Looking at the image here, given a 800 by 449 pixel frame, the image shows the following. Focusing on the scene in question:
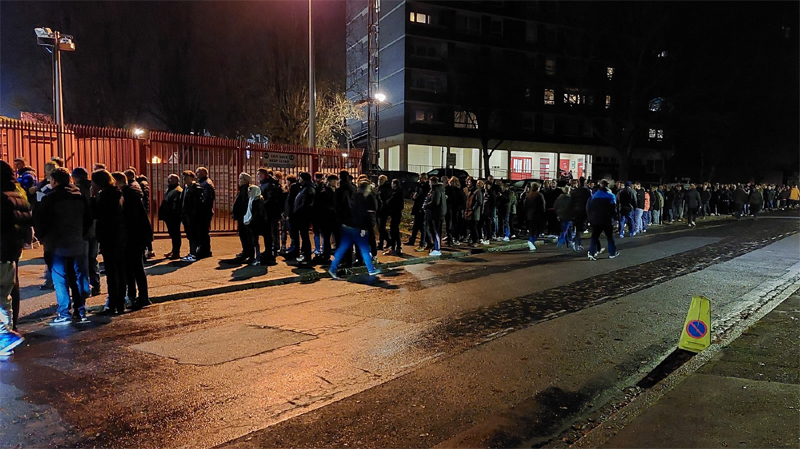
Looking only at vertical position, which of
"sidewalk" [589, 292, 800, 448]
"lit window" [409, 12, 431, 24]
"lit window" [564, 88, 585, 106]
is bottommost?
"sidewalk" [589, 292, 800, 448]

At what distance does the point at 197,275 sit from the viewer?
1023 centimetres

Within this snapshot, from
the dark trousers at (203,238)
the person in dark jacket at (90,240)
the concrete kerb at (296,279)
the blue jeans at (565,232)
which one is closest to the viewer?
the person in dark jacket at (90,240)

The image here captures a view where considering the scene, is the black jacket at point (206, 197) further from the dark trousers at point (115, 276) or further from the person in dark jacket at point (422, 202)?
the person in dark jacket at point (422, 202)

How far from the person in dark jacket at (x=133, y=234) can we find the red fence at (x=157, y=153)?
604 centimetres

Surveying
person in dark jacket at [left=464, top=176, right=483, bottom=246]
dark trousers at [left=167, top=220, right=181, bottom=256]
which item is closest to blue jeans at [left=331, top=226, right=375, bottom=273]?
dark trousers at [left=167, top=220, right=181, bottom=256]

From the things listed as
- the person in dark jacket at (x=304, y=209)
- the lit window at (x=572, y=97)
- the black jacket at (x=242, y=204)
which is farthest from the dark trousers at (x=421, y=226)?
the lit window at (x=572, y=97)

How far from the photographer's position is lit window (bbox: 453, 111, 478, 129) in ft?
165

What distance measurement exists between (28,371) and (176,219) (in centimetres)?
680

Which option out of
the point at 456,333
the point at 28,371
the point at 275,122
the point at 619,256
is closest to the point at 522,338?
the point at 456,333

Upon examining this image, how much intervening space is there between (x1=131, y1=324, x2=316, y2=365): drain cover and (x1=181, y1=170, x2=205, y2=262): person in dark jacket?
5.29 m

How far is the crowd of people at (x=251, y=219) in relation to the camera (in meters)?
6.61

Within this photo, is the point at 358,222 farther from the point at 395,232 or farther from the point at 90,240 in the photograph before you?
the point at 90,240

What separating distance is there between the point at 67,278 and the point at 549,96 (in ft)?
178

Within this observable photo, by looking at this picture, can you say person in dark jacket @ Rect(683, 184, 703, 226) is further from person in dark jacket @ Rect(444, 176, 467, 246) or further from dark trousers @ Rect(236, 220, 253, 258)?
dark trousers @ Rect(236, 220, 253, 258)
